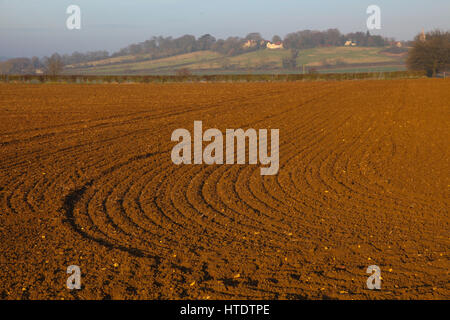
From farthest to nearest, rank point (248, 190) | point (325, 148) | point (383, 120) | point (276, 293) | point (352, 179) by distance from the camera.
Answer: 1. point (383, 120)
2. point (325, 148)
3. point (352, 179)
4. point (248, 190)
5. point (276, 293)

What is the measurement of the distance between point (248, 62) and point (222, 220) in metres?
113

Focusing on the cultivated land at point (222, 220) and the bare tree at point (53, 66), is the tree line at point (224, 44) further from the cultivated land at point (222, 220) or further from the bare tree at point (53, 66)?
the cultivated land at point (222, 220)

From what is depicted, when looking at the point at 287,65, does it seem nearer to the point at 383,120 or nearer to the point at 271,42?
the point at 271,42

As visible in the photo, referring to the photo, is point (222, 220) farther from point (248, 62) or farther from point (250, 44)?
point (250, 44)

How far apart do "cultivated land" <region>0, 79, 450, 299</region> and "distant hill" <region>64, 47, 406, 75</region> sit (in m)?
92.4

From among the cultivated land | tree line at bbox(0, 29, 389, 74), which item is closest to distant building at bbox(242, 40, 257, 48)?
tree line at bbox(0, 29, 389, 74)

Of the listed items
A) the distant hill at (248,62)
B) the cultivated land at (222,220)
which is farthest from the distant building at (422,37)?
the cultivated land at (222,220)

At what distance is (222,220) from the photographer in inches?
260

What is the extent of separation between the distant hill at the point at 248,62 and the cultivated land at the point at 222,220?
92442mm

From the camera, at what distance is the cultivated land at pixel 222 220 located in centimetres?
479

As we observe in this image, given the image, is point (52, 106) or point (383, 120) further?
point (52, 106)

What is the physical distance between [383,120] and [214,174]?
1075 centimetres
